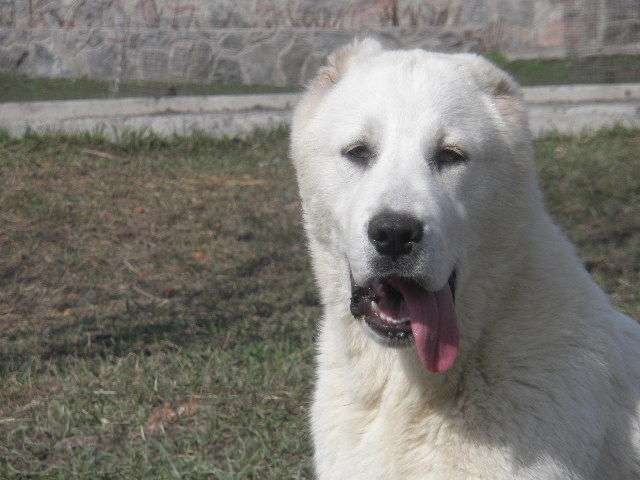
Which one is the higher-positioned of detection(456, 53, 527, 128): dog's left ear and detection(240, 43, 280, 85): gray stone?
detection(456, 53, 527, 128): dog's left ear

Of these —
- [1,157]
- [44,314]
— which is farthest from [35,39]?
[44,314]

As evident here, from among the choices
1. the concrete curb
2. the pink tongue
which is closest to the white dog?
the pink tongue

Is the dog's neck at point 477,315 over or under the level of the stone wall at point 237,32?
over

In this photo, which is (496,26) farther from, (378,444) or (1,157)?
(378,444)

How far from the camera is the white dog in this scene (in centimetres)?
288

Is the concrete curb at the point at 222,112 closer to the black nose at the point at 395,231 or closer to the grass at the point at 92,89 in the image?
the grass at the point at 92,89

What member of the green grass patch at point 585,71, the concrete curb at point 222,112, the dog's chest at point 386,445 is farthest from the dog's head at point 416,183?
the green grass patch at point 585,71

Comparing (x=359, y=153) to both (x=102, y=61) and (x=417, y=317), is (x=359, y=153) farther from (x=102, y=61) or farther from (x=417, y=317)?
(x=102, y=61)

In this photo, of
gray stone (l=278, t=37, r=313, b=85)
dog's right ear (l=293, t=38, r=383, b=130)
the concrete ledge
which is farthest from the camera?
gray stone (l=278, t=37, r=313, b=85)

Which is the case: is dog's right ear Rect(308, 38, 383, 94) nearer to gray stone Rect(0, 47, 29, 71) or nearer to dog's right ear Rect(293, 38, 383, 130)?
dog's right ear Rect(293, 38, 383, 130)

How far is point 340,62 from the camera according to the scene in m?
3.45

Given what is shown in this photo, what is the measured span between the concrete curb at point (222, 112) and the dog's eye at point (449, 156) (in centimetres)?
618

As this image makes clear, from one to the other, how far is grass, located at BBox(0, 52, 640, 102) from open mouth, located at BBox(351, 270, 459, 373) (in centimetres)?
739

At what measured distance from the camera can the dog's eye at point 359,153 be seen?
10.2ft
